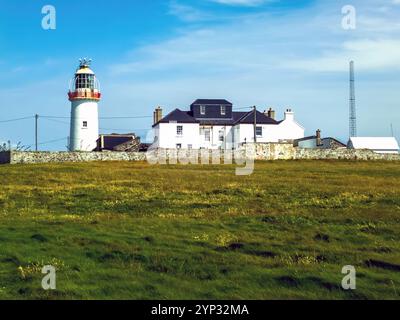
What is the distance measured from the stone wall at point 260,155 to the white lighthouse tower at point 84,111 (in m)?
14.5

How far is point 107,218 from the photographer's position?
80.8 feet

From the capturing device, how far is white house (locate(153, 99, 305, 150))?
278ft

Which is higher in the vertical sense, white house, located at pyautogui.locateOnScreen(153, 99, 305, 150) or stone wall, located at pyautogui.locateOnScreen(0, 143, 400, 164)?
white house, located at pyautogui.locateOnScreen(153, 99, 305, 150)

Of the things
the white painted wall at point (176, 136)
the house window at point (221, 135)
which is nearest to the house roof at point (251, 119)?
the house window at point (221, 135)

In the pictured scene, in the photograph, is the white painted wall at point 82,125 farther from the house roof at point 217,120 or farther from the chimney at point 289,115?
the chimney at point 289,115

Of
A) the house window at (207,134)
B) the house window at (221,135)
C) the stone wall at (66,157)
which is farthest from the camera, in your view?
the house window at (207,134)

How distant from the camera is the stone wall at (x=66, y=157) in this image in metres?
66.1

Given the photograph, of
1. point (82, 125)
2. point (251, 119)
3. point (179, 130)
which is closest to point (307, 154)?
point (251, 119)

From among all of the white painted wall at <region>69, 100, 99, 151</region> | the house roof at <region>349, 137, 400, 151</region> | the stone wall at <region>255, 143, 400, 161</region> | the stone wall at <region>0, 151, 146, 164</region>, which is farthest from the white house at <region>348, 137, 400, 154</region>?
the white painted wall at <region>69, 100, 99, 151</region>

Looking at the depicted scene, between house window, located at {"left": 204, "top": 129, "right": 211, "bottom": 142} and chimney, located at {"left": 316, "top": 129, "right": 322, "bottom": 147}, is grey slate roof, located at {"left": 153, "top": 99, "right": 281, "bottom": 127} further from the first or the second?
chimney, located at {"left": 316, "top": 129, "right": 322, "bottom": 147}

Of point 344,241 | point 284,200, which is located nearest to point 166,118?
point 284,200

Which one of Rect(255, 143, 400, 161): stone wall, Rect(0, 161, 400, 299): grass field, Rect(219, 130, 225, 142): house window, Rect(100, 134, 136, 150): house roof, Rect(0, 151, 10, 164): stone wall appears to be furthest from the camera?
Rect(100, 134, 136, 150): house roof
